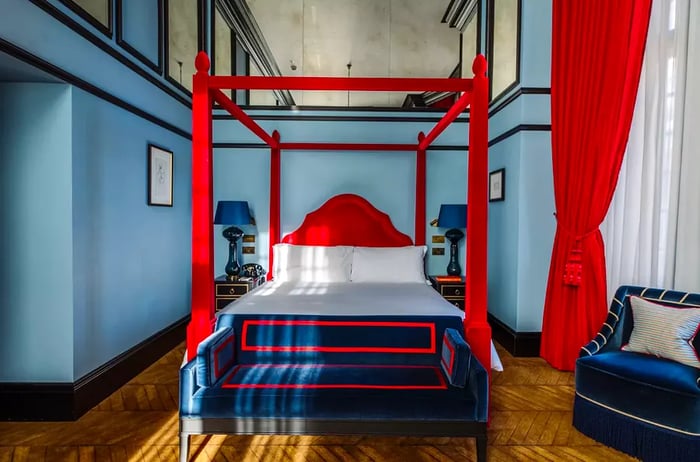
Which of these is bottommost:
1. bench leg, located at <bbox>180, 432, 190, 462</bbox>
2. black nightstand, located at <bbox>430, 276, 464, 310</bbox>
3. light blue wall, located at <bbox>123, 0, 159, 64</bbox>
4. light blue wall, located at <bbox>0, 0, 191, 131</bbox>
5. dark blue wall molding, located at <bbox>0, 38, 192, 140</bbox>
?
bench leg, located at <bbox>180, 432, 190, 462</bbox>

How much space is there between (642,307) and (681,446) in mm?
778

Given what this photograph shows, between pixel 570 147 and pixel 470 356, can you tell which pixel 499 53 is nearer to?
pixel 570 147

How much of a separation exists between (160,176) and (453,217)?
9.48ft

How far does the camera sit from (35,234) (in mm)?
2369

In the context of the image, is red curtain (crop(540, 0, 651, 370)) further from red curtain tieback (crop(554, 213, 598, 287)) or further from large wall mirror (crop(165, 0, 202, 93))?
large wall mirror (crop(165, 0, 202, 93))

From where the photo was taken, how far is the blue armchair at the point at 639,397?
1.90m

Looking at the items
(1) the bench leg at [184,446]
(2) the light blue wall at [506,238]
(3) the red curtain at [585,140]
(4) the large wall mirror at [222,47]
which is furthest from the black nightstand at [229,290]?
(3) the red curtain at [585,140]

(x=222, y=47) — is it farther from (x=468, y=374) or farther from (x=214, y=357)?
(x=468, y=374)

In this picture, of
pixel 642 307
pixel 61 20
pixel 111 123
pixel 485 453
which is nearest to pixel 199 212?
pixel 111 123

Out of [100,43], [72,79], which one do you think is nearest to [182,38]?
[100,43]

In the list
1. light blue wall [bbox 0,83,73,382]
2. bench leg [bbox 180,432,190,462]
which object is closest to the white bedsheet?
bench leg [bbox 180,432,190,462]

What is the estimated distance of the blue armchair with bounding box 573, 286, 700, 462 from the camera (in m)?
1.90

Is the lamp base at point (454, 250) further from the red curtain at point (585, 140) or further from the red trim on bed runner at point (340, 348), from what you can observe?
the red trim on bed runner at point (340, 348)

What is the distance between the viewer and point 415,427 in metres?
1.99
